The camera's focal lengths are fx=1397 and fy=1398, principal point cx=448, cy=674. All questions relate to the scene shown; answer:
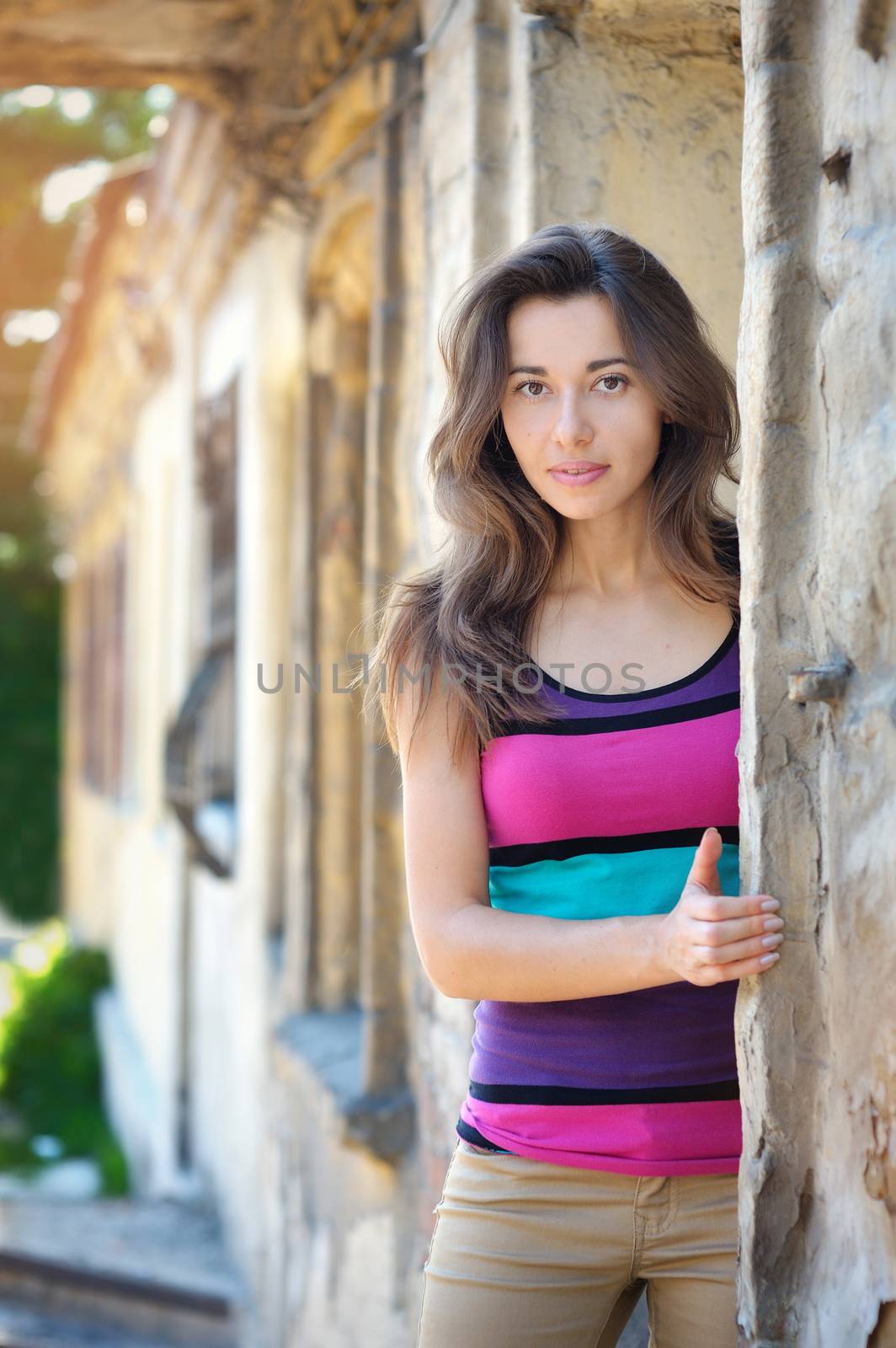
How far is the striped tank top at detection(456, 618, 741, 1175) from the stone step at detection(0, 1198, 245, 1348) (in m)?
3.49

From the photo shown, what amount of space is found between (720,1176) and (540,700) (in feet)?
1.96

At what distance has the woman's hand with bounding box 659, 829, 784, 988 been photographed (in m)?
1.44

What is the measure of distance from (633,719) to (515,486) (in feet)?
1.21

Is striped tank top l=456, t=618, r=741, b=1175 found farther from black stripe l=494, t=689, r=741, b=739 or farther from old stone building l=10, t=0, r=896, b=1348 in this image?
old stone building l=10, t=0, r=896, b=1348

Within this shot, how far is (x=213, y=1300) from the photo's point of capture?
479 cm

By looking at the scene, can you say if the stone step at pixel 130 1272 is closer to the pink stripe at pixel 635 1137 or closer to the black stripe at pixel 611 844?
the pink stripe at pixel 635 1137

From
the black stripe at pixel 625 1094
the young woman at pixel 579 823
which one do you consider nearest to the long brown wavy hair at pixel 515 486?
the young woman at pixel 579 823

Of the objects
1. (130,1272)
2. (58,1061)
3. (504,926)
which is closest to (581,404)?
(504,926)

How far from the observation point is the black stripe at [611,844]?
1.66 metres

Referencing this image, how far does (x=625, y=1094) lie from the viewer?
64.7 inches

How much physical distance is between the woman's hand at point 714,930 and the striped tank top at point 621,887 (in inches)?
6.6

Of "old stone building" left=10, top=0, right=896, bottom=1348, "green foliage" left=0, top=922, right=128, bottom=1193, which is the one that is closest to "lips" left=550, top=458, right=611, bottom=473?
"old stone building" left=10, top=0, right=896, bottom=1348

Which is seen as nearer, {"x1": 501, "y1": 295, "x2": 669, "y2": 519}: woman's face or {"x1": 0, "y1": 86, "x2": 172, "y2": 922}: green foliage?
{"x1": 501, "y1": 295, "x2": 669, "y2": 519}: woman's face

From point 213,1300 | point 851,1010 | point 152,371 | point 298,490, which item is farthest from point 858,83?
point 152,371
